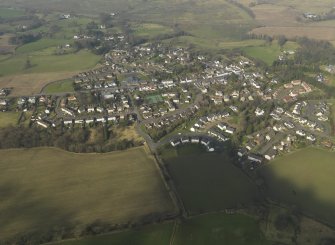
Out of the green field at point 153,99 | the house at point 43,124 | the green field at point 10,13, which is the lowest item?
the green field at point 153,99

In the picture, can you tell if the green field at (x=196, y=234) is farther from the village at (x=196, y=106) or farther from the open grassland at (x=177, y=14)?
the open grassland at (x=177, y=14)

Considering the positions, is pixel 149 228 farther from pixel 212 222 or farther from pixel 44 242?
pixel 44 242

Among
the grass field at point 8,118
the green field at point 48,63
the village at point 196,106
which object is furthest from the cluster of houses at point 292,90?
the grass field at point 8,118

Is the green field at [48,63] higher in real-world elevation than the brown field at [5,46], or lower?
lower

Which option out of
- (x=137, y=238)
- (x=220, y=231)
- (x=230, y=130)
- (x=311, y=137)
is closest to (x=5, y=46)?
(x=230, y=130)

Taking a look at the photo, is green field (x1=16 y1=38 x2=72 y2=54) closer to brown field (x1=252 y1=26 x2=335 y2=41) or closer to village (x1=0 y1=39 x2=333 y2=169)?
village (x1=0 y1=39 x2=333 y2=169)

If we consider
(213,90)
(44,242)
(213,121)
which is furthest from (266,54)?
(44,242)

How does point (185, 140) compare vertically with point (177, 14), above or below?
below

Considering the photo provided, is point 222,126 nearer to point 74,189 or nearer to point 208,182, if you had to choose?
point 208,182
